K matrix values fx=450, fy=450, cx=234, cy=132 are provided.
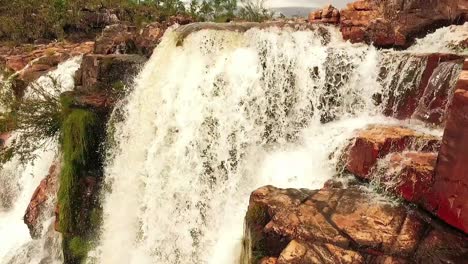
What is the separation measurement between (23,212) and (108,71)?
4.52 m

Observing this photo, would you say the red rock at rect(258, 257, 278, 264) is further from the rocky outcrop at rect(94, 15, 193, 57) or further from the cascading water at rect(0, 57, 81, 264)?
the rocky outcrop at rect(94, 15, 193, 57)

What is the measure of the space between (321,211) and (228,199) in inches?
105

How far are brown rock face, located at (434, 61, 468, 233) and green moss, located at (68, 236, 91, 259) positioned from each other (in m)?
7.29

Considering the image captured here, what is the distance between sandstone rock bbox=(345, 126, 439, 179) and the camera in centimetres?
568

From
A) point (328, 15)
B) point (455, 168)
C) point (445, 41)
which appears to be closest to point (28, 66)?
point (328, 15)

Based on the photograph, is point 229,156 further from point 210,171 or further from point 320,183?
point 320,183

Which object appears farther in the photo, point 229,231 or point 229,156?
point 229,156

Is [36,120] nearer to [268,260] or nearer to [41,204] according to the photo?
[41,204]

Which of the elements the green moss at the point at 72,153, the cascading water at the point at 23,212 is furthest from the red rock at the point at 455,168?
the cascading water at the point at 23,212

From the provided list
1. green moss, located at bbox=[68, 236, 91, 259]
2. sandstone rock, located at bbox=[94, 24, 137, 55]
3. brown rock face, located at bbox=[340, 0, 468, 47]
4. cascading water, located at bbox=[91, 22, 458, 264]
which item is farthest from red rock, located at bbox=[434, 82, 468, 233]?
sandstone rock, located at bbox=[94, 24, 137, 55]

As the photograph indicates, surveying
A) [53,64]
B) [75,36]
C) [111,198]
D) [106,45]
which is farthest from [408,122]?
[75,36]

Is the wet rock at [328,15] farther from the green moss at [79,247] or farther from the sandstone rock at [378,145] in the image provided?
→ the green moss at [79,247]

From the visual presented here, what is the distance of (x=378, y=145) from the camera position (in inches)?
225

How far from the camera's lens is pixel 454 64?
255 inches
